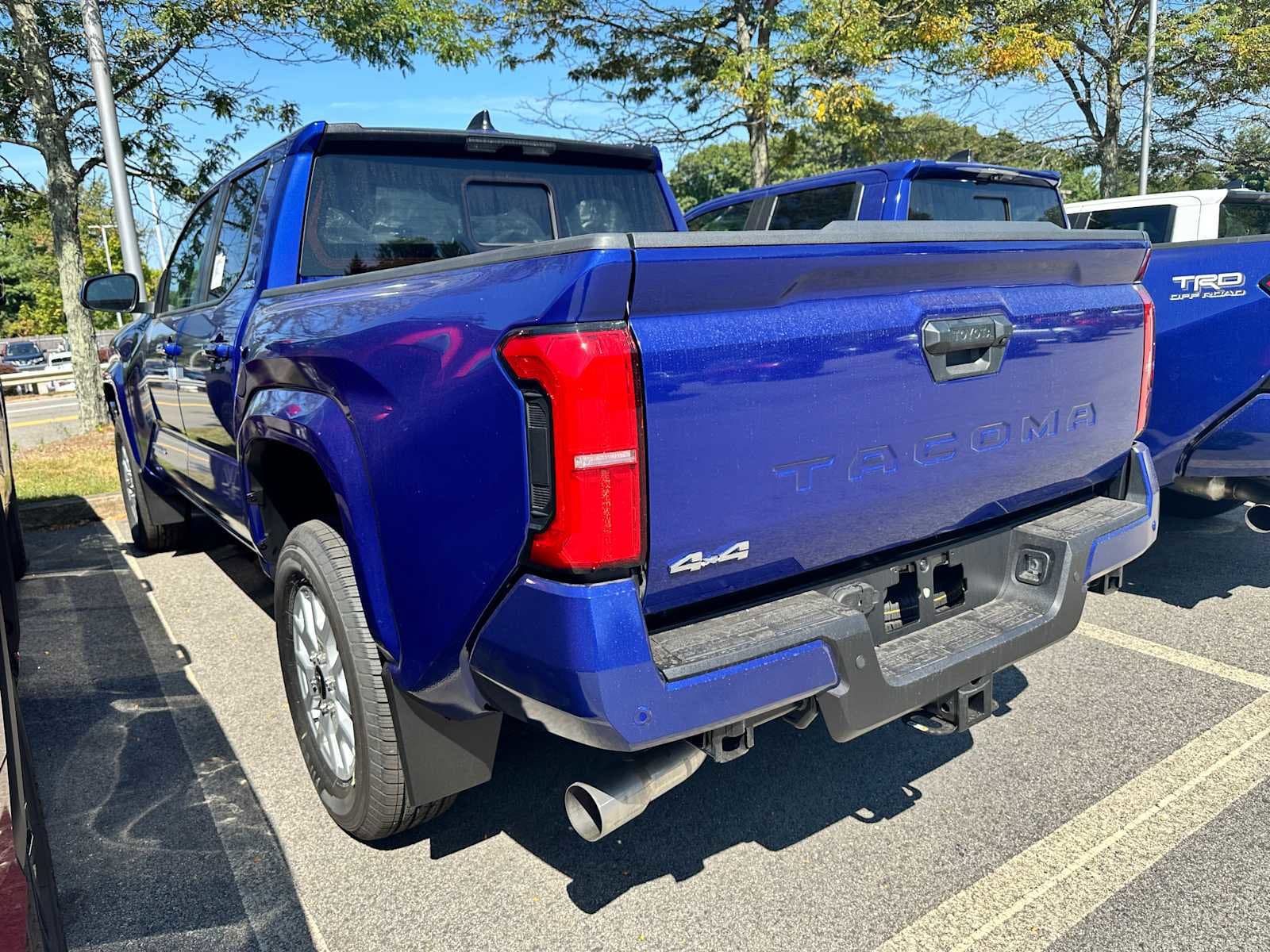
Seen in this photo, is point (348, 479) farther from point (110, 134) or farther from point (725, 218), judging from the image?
point (110, 134)

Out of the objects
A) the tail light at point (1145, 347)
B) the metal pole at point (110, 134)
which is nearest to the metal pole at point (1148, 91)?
the metal pole at point (110, 134)

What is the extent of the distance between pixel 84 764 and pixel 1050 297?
140 inches

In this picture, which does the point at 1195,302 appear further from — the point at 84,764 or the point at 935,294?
the point at 84,764

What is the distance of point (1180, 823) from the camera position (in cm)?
277

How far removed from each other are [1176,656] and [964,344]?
8.04ft

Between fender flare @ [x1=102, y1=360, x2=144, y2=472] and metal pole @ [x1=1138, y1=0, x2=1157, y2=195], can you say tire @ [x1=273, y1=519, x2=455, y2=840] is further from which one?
metal pole @ [x1=1138, y1=0, x2=1157, y2=195]

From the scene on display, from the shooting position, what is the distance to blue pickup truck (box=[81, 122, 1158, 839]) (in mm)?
1829

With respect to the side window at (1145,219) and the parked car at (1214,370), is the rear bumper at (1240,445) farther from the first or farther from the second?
the side window at (1145,219)

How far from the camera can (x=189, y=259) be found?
466 cm

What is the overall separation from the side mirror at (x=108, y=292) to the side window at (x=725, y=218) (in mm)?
3923

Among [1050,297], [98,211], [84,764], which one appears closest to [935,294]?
[1050,297]

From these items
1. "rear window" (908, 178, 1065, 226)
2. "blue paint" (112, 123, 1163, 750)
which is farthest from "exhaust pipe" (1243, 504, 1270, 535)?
"rear window" (908, 178, 1065, 226)

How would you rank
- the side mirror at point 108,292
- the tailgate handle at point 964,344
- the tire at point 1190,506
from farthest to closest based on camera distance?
the tire at point 1190,506 < the side mirror at point 108,292 < the tailgate handle at point 964,344

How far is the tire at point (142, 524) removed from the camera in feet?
19.3
